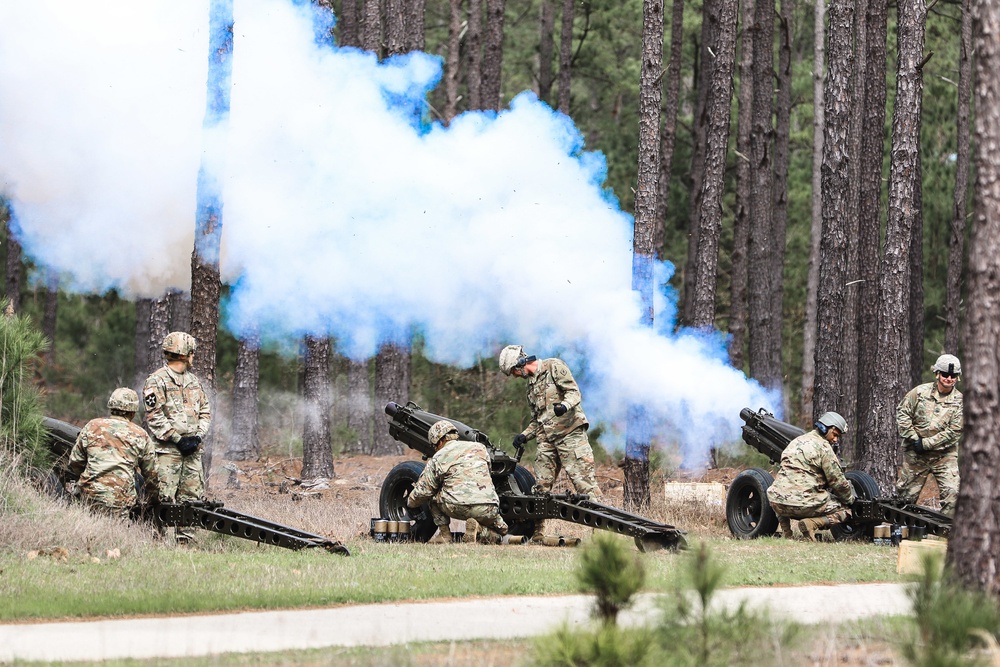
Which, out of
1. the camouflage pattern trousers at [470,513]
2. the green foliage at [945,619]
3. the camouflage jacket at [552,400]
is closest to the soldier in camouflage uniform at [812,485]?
the camouflage jacket at [552,400]

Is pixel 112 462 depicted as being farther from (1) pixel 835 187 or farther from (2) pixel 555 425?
(1) pixel 835 187

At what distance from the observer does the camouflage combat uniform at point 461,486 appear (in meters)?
13.3

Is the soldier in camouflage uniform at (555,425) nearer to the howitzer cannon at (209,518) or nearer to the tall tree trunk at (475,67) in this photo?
the howitzer cannon at (209,518)

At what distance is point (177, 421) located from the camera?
42.1ft

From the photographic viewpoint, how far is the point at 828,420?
1449 cm

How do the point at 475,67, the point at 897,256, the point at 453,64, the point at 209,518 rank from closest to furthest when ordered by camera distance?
the point at 209,518 < the point at 897,256 < the point at 475,67 < the point at 453,64

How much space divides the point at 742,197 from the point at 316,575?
18.0 m

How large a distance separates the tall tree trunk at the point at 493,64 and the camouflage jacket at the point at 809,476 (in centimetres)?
1173

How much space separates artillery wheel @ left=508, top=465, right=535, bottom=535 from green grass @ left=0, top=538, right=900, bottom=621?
1160 millimetres

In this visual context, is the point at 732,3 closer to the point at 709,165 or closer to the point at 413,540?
the point at 709,165

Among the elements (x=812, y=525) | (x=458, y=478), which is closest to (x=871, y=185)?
(x=812, y=525)

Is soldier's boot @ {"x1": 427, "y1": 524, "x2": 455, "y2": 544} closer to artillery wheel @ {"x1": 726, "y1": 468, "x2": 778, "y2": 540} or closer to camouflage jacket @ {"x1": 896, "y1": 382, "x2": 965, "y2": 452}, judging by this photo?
artillery wheel @ {"x1": 726, "y1": 468, "x2": 778, "y2": 540}

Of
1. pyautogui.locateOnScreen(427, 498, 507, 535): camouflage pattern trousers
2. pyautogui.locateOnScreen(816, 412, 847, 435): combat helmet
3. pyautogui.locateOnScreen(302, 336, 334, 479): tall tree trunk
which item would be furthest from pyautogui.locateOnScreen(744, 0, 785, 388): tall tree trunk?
pyautogui.locateOnScreen(427, 498, 507, 535): camouflage pattern trousers

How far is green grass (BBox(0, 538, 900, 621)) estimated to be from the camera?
8898 millimetres
